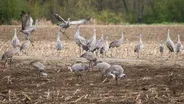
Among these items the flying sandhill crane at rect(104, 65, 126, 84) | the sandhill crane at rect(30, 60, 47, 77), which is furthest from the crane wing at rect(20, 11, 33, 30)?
the flying sandhill crane at rect(104, 65, 126, 84)

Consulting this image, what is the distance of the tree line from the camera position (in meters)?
58.1

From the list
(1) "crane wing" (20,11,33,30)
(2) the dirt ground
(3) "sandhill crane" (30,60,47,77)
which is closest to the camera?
(2) the dirt ground

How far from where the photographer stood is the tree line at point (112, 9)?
190 ft

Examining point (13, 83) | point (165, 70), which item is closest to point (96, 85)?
point (13, 83)

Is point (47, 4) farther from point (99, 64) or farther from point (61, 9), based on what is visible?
point (99, 64)

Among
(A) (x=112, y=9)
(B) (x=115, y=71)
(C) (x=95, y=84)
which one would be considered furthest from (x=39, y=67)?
(A) (x=112, y=9)

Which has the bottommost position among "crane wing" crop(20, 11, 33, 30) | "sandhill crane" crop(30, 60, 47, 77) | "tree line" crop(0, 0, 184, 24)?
"sandhill crane" crop(30, 60, 47, 77)

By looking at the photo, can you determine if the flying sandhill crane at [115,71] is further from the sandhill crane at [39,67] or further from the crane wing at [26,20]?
the crane wing at [26,20]

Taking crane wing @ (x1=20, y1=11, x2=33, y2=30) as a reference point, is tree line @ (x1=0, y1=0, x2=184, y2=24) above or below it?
above

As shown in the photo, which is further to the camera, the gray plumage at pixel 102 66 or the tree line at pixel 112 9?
the tree line at pixel 112 9

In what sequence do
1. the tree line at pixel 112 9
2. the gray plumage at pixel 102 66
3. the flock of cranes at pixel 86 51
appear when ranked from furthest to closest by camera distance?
the tree line at pixel 112 9 < the gray plumage at pixel 102 66 < the flock of cranes at pixel 86 51

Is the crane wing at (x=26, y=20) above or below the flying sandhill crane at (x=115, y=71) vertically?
above

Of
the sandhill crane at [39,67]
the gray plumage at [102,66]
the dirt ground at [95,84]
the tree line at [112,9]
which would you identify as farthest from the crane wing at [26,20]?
the tree line at [112,9]

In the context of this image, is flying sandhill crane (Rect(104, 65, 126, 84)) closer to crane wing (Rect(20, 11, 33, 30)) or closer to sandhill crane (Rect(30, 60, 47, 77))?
Answer: sandhill crane (Rect(30, 60, 47, 77))
